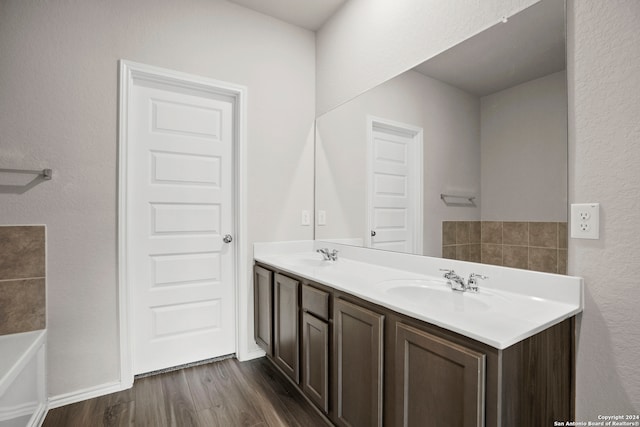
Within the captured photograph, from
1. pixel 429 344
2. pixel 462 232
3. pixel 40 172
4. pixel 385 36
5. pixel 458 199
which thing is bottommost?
pixel 429 344

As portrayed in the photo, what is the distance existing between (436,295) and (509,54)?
3.70 feet

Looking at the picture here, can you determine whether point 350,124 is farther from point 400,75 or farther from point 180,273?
point 180,273

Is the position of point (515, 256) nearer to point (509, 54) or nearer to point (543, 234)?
point (543, 234)

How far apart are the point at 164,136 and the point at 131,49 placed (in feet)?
1.82

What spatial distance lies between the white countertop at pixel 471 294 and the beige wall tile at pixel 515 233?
0.12m

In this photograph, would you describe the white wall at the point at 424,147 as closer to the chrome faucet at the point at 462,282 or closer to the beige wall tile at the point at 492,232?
the beige wall tile at the point at 492,232

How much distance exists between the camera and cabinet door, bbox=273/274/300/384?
1.85 meters

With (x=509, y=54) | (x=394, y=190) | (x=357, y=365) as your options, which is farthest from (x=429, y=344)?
(x=509, y=54)

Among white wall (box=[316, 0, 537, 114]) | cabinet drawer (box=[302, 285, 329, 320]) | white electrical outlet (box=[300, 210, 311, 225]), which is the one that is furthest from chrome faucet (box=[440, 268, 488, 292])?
white electrical outlet (box=[300, 210, 311, 225])

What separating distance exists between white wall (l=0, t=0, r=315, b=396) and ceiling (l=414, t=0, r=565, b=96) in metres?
1.59

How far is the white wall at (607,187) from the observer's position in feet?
3.47

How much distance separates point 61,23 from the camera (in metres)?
1.84

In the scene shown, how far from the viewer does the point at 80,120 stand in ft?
6.19

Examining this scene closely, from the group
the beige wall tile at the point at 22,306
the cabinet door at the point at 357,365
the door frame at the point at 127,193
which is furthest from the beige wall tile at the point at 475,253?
the beige wall tile at the point at 22,306
